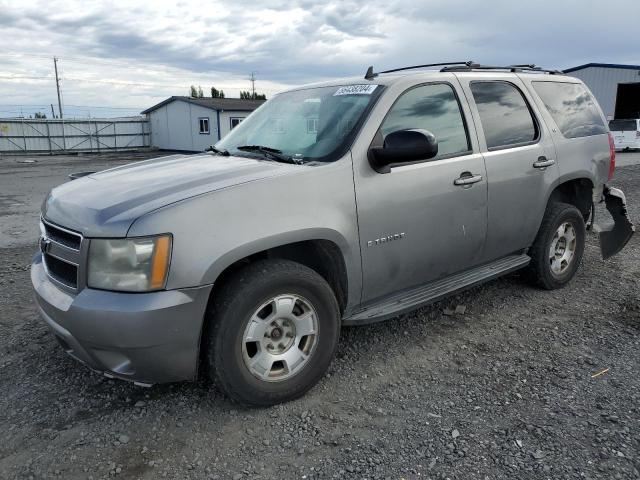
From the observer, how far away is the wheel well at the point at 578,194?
4992 mm

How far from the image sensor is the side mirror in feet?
10.3

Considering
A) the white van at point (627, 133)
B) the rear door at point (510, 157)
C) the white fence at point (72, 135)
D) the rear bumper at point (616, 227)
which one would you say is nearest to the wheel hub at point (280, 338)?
the rear door at point (510, 157)

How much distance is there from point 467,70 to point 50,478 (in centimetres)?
387

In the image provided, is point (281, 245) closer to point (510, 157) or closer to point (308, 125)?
point (308, 125)

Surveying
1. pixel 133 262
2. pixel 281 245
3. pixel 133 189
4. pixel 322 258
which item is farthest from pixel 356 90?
pixel 133 262

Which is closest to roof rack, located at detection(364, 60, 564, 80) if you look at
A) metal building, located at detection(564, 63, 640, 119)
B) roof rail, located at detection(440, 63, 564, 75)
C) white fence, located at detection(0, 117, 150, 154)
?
roof rail, located at detection(440, 63, 564, 75)

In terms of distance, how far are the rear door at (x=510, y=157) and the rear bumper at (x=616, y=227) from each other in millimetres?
1172

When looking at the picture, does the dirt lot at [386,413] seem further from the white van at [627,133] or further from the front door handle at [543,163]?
the white van at [627,133]

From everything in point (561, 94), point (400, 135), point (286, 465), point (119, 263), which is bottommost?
point (286, 465)

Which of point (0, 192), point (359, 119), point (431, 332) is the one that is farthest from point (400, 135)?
point (0, 192)

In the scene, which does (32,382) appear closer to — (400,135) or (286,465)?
(286,465)

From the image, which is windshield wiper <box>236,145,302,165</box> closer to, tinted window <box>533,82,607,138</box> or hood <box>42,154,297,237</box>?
hood <box>42,154,297,237</box>

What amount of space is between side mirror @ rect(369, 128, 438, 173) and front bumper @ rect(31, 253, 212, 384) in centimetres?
135

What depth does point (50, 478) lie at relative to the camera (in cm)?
252
